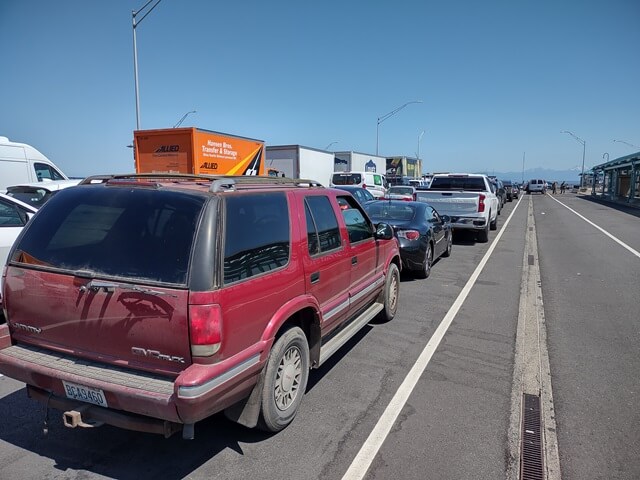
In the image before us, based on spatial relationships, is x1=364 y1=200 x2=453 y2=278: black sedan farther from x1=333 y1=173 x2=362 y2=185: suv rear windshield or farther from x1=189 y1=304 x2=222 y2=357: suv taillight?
x1=333 y1=173 x2=362 y2=185: suv rear windshield

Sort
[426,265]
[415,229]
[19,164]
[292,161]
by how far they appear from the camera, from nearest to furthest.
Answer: [415,229] → [426,265] → [19,164] → [292,161]

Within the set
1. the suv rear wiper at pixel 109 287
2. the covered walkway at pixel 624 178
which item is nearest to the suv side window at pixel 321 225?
the suv rear wiper at pixel 109 287

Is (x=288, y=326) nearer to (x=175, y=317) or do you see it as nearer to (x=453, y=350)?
(x=175, y=317)

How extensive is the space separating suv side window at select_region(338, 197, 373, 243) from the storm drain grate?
7.35 ft

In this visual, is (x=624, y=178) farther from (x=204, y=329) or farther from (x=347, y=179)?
(x=204, y=329)

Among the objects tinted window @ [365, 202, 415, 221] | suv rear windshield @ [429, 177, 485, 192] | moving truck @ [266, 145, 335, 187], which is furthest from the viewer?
moving truck @ [266, 145, 335, 187]

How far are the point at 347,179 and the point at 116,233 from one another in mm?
25263

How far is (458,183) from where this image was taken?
15617 mm

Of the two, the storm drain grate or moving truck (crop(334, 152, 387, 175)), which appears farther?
moving truck (crop(334, 152, 387, 175))

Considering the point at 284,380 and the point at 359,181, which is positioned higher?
the point at 359,181

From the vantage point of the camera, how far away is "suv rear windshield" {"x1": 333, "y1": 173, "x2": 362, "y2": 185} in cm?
2749

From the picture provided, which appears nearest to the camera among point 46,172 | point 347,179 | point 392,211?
point 392,211

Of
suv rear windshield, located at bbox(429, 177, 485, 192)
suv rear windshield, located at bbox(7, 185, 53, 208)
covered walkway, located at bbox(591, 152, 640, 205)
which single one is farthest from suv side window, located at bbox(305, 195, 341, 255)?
covered walkway, located at bbox(591, 152, 640, 205)

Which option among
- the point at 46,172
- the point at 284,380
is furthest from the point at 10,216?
the point at 46,172
